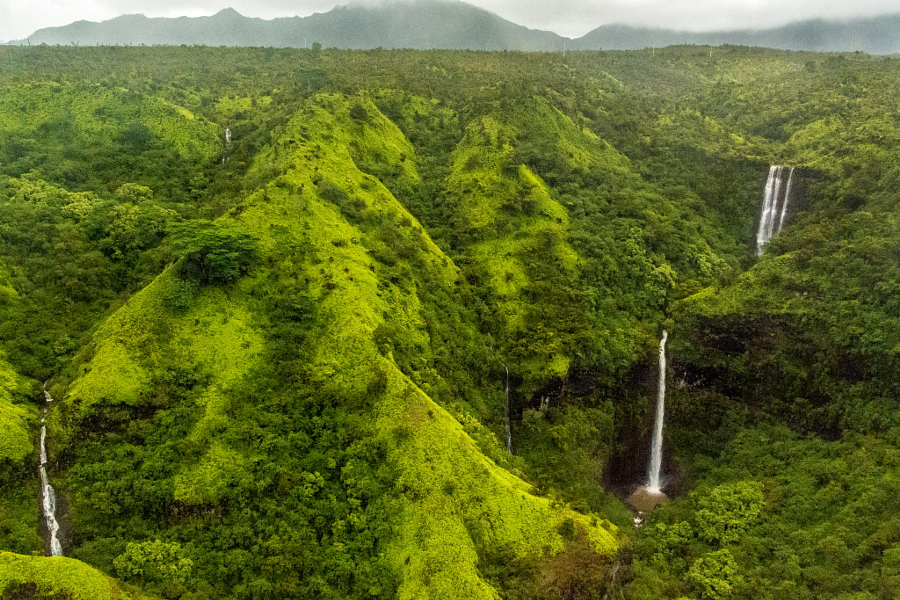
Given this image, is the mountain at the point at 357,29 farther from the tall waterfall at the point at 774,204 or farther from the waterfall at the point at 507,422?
the waterfall at the point at 507,422

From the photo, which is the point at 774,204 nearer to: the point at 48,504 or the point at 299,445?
the point at 299,445

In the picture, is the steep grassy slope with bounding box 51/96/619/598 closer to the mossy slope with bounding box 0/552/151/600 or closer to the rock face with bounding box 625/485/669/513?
the mossy slope with bounding box 0/552/151/600

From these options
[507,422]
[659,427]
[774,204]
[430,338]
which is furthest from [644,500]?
[774,204]

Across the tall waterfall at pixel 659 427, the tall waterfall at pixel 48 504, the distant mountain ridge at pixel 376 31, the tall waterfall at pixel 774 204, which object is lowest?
the tall waterfall at pixel 659 427

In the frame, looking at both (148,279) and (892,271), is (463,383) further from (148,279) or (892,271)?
(892,271)

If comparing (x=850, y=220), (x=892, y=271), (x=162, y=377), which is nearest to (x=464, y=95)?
(x=850, y=220)

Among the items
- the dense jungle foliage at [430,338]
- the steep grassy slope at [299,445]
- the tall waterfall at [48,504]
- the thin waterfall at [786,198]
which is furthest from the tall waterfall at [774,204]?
the tall waterfall at [48,504]
